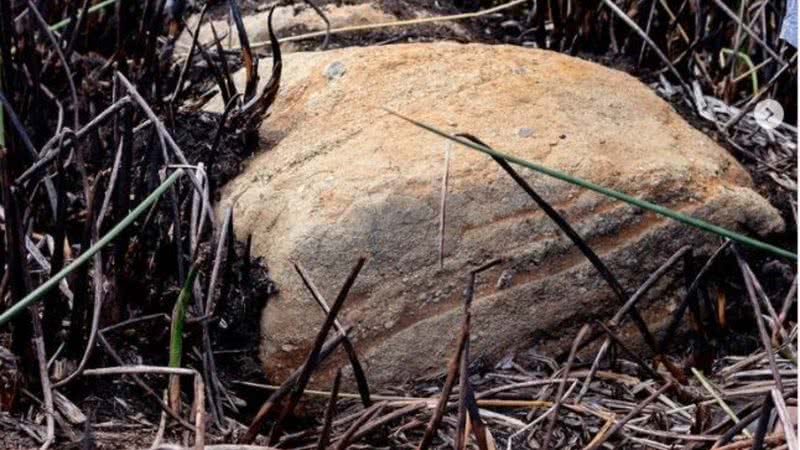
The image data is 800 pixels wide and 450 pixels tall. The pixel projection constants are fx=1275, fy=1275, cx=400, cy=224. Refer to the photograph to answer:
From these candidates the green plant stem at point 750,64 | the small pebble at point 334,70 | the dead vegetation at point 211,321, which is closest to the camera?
the dead vegetation at point 211,321

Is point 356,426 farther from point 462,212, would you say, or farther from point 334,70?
point 334,70

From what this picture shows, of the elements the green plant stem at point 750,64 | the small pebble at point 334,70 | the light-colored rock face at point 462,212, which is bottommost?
the green plant stem at point 750,64

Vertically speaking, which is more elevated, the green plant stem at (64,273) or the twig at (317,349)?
the green plant stem at (64,273)

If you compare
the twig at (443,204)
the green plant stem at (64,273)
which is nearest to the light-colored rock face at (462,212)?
the twig at (443,204)

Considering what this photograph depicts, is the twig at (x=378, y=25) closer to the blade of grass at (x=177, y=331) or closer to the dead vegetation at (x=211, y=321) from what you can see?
the dead vegetation at (x=211, y=321)

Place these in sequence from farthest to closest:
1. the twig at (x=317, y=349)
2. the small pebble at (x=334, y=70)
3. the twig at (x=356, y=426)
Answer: the small pebble at (x=334, y=70)
the twig at (x=356, y=426)
the twig at (x=317, y=349)

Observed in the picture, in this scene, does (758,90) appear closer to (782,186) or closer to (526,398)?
(782,186)

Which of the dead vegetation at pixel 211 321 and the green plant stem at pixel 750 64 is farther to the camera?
the green plant stem at pixel 750 64

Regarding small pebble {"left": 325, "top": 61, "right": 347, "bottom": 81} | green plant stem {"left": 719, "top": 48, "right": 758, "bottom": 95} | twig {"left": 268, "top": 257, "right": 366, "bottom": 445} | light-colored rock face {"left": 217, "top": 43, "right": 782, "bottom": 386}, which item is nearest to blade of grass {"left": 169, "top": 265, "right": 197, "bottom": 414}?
twig {"left": 268, "top": 257, "right": 366, "bottom": 445}
